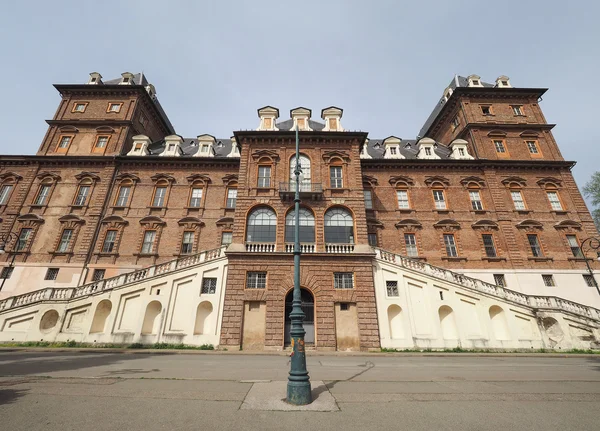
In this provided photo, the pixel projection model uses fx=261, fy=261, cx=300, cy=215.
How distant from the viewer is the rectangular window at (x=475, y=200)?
81.3 ft

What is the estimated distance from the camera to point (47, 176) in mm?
25469

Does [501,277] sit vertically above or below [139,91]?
below

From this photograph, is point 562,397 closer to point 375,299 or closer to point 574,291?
point 375,299

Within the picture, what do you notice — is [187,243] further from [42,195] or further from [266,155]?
[42,195]

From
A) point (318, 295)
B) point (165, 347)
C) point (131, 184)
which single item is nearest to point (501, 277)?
point (318, 295)

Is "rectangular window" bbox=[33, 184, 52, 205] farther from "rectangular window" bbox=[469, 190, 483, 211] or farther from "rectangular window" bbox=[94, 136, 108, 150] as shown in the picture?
"rectangular window" bbox=[469, 190, 483, 211]

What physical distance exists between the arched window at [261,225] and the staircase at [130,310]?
3225mm

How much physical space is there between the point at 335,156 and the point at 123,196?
2050 cm

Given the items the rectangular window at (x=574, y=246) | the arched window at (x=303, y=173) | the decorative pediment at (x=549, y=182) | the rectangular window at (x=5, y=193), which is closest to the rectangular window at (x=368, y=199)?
the arched window at (x=303, y=173)

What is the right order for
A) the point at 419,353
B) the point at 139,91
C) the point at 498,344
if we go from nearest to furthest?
1. the point at 419,353
2. the point at 498,344
3. the point at 139,91

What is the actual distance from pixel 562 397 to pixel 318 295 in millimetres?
11968

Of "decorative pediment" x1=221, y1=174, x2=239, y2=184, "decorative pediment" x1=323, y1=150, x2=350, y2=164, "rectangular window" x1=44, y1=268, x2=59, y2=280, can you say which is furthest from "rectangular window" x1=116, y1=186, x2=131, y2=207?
"decorative pediment" x1=323, y1=150, x2=350, y2=164

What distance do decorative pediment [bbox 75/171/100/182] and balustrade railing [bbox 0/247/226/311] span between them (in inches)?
469

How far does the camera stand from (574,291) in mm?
21016
